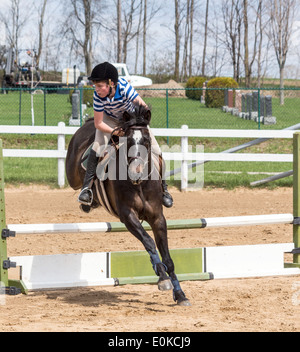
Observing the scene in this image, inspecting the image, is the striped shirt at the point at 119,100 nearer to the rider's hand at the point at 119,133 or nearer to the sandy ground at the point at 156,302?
the rider's hand at the point at 119,133

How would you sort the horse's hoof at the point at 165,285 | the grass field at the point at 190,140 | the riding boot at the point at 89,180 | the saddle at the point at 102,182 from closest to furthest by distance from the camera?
the horse's hoof at the point at 165,285
the saddle at the point at 102,182
the riding boot at the point at 89,180
the grass field at the point at 190,140

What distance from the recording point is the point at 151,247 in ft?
21.4

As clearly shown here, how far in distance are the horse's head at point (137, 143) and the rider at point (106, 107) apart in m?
0.16

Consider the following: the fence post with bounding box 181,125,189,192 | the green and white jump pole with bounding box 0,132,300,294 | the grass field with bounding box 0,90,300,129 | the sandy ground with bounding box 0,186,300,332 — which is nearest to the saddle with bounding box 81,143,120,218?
the green and white jump pole with bounding box 0,132,300,294

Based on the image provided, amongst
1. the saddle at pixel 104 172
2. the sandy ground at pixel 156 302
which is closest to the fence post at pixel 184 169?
the sandy ground at pixel 156 302

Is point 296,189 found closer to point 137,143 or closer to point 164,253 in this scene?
point 164,253

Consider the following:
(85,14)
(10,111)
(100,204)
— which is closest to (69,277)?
(100,204)

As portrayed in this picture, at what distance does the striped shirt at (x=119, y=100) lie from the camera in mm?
7012

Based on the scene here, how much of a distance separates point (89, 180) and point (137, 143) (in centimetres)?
115

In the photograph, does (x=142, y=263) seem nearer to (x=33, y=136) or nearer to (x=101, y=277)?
(x=101, y=277)

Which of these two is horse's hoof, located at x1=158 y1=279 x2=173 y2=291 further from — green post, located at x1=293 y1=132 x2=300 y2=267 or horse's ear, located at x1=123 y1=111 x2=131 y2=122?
green post, located at x1=293 y1=132 x2=300 y2=267

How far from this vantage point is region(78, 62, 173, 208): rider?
22.4 feet
